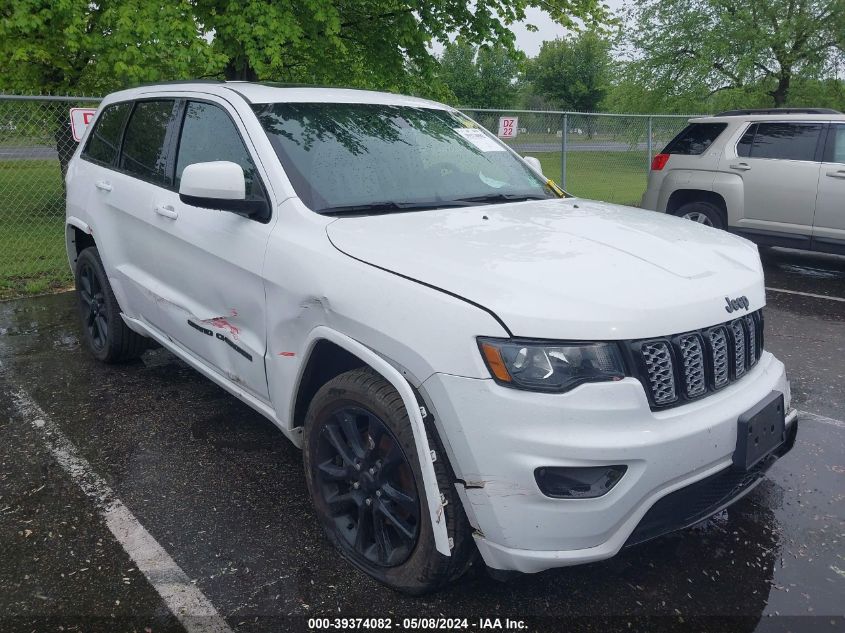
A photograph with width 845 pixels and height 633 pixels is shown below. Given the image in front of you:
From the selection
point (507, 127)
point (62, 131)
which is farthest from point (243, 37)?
point (507, 127)

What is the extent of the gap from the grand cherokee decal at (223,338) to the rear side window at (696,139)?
701cm

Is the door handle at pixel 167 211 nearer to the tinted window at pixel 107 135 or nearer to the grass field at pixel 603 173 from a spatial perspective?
the tinted window at pixel 107 135

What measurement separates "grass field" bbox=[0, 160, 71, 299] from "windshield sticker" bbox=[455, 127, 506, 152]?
17.9 ft

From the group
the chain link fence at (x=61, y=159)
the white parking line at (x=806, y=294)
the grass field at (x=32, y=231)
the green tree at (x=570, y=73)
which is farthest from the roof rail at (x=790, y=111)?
the green tree at (x=570, y=73)

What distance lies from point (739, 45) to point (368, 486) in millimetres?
20257

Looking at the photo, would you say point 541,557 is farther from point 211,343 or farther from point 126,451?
point 126,451

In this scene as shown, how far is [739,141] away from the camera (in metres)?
8.36

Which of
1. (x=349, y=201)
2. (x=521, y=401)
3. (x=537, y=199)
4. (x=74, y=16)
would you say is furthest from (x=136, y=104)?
(x=74, y=16)

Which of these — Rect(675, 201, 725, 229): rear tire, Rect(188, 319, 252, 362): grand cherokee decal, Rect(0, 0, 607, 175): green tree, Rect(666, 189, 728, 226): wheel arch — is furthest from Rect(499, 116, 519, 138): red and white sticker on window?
Rect(188, 319, 252, 362): grand cherokee decal

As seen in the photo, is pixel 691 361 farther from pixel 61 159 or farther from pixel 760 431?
pixel 61 159

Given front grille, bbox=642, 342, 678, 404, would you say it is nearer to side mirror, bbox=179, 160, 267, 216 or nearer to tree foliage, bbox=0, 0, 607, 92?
side mirror, bbox=179, 160, 267, 216

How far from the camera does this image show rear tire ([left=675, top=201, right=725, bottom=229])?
853 cm

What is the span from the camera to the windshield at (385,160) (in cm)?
320

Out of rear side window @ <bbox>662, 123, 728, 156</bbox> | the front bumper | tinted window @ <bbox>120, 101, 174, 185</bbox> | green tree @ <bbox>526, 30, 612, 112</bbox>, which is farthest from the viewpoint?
green tree @ <bbox>526, 30, 612, 112</bbox>
